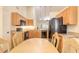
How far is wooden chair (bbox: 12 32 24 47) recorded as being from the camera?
128 centimetres

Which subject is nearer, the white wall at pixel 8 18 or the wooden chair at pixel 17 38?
the white wall at pixel 8 18

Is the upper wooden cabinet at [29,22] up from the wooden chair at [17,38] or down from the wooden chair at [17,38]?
up

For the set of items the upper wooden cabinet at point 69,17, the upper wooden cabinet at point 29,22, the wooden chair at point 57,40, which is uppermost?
the upper wooden cabinet at point 69,17

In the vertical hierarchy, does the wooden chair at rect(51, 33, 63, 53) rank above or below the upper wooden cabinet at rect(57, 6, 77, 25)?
below

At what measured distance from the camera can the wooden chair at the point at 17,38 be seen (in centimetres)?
128

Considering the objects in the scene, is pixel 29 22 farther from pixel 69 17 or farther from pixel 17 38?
pixel 69 17

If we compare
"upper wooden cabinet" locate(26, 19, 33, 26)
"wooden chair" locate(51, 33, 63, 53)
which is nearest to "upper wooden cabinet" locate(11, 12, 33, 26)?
"upper wooden cabinet" locate(26, 19, 33, 26)

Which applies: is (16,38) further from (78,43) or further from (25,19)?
(78,43)

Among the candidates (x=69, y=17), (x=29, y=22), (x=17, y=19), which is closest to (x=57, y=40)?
(x=69, y=17)

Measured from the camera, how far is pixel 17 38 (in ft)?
4.28

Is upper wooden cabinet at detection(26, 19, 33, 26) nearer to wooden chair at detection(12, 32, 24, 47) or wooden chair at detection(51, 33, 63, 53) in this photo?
wooden chair at detection(12, 32, 24, 47)

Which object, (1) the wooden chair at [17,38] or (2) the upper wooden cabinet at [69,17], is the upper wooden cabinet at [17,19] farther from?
(2) the upper wooden cabinet at [69,17]

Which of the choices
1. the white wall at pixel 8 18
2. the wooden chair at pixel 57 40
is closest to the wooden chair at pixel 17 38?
the white wall at pixel 8 18

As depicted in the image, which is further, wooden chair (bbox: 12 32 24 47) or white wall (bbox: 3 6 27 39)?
wooden chair (bbox: 12 32 24 47)
